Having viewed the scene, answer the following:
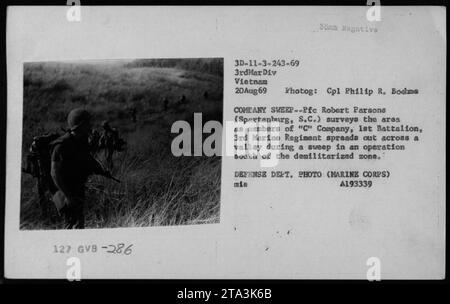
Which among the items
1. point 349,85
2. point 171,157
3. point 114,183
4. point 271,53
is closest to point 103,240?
point 114,183

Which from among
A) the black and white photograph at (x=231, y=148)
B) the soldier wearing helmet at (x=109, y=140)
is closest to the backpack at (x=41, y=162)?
the black and white photograph at (x=231, y=148)

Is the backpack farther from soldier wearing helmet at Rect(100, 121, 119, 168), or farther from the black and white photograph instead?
soldier wearing helmet at Rect(100, 121, 119, 168)

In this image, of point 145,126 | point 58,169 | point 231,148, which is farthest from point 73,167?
point 231,148

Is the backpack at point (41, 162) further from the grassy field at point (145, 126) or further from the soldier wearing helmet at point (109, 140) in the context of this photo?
the soldier wearing helmet at point (109, 140)

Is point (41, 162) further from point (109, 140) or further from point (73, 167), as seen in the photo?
point (109, 140)

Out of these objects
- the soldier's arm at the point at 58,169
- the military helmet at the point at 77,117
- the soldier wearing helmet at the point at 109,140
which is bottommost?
the soldier's arm at the point at 58,169
